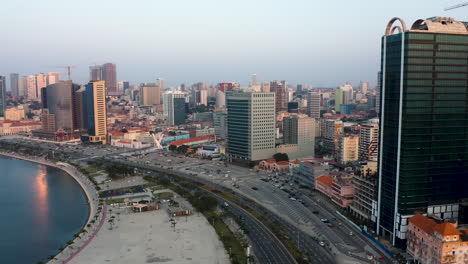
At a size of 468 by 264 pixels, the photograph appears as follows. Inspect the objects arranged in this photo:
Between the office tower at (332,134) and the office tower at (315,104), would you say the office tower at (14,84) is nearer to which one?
the office tower at (315,104)

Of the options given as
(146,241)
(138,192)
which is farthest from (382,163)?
(138,192)

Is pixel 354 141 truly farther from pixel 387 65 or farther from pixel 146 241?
pixel 146 241

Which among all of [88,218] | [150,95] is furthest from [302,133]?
[150,95]

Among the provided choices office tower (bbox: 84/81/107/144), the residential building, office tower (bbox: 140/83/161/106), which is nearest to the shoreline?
office tower (bbox: 84/81/107/144)

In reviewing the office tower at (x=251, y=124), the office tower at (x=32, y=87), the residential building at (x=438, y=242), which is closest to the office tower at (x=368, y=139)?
the office tower at (x=251, y=124)

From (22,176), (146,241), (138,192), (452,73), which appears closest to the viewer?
(452,73)

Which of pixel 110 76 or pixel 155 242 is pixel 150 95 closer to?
pixel 110 76
